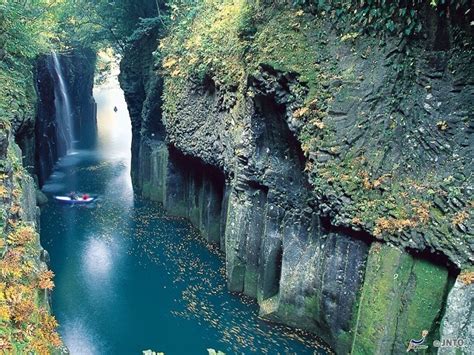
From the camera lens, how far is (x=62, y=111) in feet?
119

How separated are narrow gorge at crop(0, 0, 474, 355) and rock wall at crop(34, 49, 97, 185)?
6.04 metres

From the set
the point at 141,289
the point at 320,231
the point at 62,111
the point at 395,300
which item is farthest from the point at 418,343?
the point at 62,111

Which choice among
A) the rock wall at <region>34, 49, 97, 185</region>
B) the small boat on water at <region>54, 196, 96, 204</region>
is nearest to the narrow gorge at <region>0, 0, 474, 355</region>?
the small boat on water at <region>54, 196, 96, 204</region>

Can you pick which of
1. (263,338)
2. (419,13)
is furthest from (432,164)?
(263,338)

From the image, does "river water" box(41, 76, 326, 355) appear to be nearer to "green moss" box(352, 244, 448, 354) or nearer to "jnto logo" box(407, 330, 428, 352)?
"green moss" box(352, 244, 448, 354)

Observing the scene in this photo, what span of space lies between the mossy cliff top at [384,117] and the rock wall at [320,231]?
0.16 ft

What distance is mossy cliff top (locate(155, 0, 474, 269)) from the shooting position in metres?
9.20

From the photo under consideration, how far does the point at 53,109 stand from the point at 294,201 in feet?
78.3

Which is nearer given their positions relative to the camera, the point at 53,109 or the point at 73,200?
the point at 73,200

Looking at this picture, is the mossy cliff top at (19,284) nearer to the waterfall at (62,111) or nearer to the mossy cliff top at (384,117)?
the mossy cliff top at (384,117)

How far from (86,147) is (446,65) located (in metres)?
35.3

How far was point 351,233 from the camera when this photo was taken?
34.9 ft

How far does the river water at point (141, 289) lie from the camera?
479 inches

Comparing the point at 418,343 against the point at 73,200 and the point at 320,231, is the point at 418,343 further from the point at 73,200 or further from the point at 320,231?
the point at 73,200
